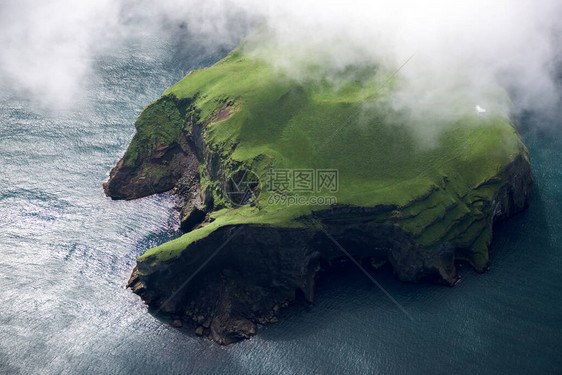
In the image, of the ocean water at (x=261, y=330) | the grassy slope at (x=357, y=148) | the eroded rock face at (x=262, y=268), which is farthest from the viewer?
the grassy slope at (x=357, y=148)

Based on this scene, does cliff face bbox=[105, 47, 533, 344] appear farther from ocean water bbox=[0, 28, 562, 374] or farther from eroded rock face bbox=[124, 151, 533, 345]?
ocean water bbox=[0, 28, 562, 374]

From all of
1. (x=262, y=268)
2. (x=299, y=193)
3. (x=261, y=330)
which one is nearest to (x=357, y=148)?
(x=299, y=193)

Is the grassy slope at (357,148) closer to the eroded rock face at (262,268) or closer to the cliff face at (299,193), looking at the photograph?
the cliff face at (299,193)

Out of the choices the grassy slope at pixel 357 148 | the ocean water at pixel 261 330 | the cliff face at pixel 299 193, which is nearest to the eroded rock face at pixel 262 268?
the cliff face at pixel 299 193

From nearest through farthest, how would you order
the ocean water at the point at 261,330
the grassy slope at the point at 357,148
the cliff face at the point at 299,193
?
the ocean water at the point at 261,330
the cliff face at the point at 299,193
the grassy slope at the point at 357,148

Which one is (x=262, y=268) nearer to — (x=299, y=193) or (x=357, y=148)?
(x=299, y=193)

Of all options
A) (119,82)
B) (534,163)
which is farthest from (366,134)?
(119,82)

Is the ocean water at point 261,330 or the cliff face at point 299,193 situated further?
the cliff face at point 299,193
